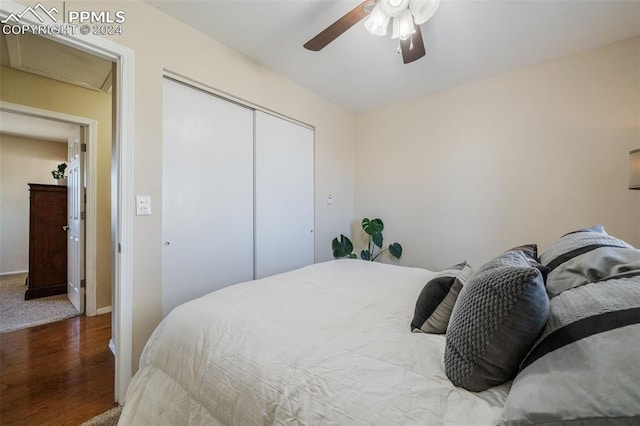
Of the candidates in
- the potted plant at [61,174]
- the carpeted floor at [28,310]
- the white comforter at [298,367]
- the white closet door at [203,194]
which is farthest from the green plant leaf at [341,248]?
the potted plant at [61,174]

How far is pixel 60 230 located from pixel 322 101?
3.76 metres

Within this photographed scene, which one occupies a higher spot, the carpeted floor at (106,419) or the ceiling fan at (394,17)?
the ceiling fan at (394,17)

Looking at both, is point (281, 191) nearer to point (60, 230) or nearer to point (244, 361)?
point (244, 361)

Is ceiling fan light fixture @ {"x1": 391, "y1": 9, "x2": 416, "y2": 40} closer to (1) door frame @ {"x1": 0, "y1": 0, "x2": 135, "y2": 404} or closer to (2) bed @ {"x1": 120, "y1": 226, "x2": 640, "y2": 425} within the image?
(2) bed @ {"x1": 120, "y1": 226, "x2": 640, "y2": 425}

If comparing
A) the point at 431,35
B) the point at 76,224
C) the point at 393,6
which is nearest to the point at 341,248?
the point at 431,35

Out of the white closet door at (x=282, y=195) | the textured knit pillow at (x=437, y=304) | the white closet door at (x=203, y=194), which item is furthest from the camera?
the white closet door at (x=282, y=195)

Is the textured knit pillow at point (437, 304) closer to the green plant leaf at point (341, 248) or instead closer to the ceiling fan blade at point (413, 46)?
the ceiling fan blade at point (413, 46)

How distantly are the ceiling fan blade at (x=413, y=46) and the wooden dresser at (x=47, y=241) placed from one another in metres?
4.31

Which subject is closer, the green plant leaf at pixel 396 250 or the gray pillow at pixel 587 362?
the gray pillow at pixel 587 362

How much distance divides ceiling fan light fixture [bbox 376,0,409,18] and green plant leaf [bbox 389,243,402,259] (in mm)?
2333

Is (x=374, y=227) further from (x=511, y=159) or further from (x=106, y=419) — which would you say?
(x=106, y=419)

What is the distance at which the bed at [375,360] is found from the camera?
1.88ft

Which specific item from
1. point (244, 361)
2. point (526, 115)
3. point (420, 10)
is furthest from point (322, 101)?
point (244, 361)

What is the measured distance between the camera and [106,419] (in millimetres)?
1434
